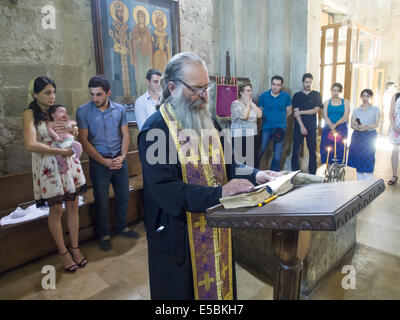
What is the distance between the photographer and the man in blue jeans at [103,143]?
2979 mm

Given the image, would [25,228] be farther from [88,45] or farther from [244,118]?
[244,118]

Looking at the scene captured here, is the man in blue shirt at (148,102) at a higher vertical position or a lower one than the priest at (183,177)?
higher

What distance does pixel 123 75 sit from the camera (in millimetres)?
4074

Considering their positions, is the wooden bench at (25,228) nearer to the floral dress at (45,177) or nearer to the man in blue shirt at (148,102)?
the floral dress at (45,177)

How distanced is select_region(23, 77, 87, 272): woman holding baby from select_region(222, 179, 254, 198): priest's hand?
1.98 meters

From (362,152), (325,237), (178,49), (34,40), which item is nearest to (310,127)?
(362,152)

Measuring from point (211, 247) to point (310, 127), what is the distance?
4151 millimetres

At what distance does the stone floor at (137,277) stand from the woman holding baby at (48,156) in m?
0.27

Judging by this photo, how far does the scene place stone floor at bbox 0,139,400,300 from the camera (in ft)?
7.63

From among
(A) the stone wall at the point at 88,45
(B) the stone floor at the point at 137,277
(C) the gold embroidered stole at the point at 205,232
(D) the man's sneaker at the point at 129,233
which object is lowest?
(B) the stone floor at the point at 137,277

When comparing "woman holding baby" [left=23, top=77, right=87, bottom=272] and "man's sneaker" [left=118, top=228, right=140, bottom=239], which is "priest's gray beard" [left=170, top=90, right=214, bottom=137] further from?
"man's sneaker" [left=118, top=228, right=140, bottom=239]

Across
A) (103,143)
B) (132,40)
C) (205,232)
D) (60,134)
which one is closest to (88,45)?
(132,40)

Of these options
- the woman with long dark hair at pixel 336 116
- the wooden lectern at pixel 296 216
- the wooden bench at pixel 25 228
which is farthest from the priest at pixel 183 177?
the woman with long dark hair at pixel 336 116
